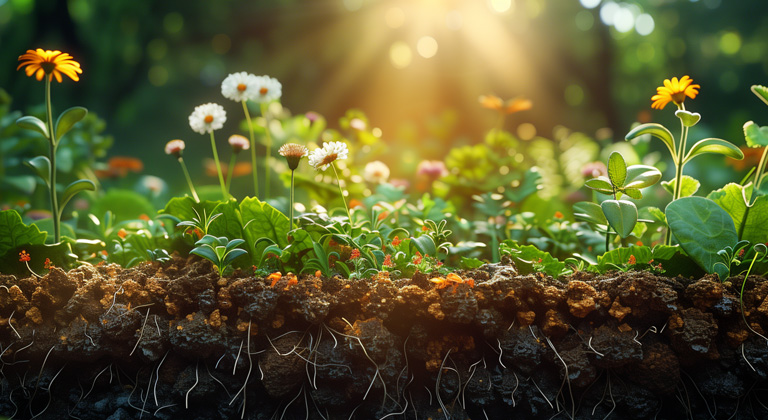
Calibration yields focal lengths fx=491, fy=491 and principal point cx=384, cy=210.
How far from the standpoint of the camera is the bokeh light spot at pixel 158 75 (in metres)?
4.98

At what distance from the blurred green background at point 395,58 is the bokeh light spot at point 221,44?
0.04ft

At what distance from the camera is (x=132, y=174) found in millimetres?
4184

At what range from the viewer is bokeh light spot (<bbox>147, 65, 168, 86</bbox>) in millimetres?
4977

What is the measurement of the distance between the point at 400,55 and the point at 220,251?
12.9 ft

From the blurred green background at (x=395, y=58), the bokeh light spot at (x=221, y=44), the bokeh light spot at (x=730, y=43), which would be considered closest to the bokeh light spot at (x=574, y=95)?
the blurred green background at (x=395, y=58)

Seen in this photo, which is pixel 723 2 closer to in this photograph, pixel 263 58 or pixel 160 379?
pixel 263 58

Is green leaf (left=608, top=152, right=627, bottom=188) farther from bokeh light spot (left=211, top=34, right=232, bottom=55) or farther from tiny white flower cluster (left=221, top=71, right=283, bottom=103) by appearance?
bokeh light spot (left=211, top=34, right=232, bottom=55)

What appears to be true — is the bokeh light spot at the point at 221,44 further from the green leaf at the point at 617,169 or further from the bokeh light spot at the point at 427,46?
the green leaf at the point at 617,169

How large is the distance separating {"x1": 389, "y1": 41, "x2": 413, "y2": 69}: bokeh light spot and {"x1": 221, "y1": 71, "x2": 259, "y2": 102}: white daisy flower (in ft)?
10.4

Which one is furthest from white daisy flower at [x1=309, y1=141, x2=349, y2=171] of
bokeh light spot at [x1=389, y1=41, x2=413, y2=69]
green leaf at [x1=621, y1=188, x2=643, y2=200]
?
bokeh light spot at [x1=389, y1=41, x2=413, y2=69]

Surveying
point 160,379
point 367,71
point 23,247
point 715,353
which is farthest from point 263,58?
point 715,353

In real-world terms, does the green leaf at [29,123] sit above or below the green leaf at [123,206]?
above

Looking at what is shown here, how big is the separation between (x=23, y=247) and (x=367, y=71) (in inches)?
143

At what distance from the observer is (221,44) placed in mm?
5016
